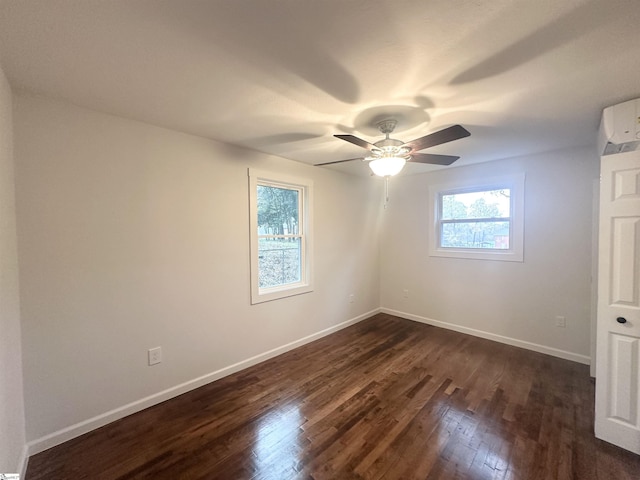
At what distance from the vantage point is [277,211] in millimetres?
3320

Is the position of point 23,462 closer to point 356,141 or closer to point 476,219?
point 356,141

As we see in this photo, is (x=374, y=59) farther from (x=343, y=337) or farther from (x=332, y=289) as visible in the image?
(x=343, y=337)

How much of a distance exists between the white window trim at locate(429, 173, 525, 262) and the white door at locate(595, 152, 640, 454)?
4.91 feet

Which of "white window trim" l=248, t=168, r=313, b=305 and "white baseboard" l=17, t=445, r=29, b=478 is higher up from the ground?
"white window trim" l=248, t=168, r=313, b=305

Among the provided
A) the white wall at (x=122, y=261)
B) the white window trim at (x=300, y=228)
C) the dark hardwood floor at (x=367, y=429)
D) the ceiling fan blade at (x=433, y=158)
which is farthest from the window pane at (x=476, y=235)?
the white wall at (x=122, y=261)

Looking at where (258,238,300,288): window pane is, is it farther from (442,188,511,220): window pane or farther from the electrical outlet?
(442,188,511,220): window pane

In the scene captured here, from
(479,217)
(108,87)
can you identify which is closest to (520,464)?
(479,217)

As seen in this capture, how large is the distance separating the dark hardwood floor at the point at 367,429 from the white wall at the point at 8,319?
34cm

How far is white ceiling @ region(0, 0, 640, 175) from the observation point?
3.65ft

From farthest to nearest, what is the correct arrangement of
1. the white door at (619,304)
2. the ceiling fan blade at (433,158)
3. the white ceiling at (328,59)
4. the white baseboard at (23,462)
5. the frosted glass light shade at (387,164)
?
the ceiling fan blade at (433,158)
the frosted glass light shade at (387,164)
the white door at (619,304)
the white baseboard at (23,462)
the white ceiling at (328,59)

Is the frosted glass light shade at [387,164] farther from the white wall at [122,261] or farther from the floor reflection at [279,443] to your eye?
the floor reflection at [279,443]

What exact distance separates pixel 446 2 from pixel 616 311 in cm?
228

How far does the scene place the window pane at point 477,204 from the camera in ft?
11.6

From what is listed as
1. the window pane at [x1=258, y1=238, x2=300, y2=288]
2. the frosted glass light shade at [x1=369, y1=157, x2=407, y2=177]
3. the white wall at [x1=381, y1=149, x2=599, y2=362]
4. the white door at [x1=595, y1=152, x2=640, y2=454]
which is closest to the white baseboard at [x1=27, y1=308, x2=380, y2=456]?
the window pane at [x1=258, y1=238, x2=300, y2=288]
